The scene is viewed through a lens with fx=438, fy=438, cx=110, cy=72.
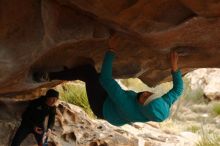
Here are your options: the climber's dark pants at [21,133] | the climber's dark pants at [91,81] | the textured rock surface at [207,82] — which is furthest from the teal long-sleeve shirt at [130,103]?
the textured rock surface at [207,82]

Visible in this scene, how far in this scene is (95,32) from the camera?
14.9 ft

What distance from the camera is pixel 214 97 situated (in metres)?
13.7

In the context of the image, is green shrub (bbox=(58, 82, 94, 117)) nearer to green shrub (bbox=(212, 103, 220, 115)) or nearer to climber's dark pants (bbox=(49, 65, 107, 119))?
climber's dark pants (bbox=(49, 65, 107, 119))

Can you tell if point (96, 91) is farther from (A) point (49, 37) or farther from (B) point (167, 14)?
(B) point (167, 14)

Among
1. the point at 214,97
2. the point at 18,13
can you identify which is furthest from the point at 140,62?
the point at 214,97

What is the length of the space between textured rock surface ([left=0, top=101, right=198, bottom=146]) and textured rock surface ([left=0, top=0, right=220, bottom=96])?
1203mm

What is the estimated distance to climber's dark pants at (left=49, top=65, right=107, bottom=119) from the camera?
4.63 metres

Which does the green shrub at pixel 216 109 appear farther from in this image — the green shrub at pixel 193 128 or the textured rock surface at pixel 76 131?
the textured rock surface at pixel 76 131

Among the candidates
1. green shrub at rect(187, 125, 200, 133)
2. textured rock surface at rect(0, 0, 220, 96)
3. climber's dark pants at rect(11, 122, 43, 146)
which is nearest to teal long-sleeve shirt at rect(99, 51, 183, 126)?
textured rock surface at rect(0, 0, 220, 96)

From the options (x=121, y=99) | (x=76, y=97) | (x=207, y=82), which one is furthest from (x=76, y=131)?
(x=207, y=82)

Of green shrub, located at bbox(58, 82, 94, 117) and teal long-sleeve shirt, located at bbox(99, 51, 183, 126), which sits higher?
teal long-sleeve shirt, located at bbox(99, 51, 183, 126)

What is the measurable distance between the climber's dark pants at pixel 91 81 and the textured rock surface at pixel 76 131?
5.49 feet

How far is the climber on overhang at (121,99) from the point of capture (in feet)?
13.1

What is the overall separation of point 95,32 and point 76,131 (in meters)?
2.69
